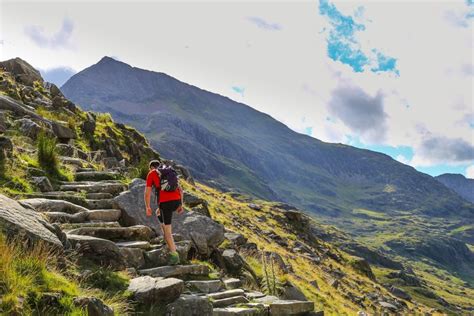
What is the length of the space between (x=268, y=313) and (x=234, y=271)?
387 centimetres

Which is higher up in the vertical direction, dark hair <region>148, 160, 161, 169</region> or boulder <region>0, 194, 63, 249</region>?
dark hair <region>148, 160, 161, 169</region>

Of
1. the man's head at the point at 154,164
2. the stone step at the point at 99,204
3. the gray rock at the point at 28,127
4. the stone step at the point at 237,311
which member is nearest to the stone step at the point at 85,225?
the stone step at the point at 99,204

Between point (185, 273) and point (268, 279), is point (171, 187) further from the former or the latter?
point (268, 279)

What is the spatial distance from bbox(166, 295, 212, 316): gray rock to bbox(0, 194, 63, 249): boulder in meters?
3.19

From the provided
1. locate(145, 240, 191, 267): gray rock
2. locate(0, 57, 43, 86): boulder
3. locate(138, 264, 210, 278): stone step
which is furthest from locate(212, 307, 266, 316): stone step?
locate(0, 57, 43, 86): boulder

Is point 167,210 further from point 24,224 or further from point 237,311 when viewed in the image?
point 24,224

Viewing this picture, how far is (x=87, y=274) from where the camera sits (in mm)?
10555

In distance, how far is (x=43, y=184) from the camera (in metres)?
16.1

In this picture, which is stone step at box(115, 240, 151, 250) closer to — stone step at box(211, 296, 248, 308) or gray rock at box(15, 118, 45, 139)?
stone step at box(211, 296, 248, 308)

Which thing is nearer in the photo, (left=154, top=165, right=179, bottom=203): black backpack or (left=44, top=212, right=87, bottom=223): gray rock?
(left=44, top=212, right=87, bottom=223): gray rock

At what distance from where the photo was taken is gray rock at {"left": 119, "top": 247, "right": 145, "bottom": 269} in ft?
41.8

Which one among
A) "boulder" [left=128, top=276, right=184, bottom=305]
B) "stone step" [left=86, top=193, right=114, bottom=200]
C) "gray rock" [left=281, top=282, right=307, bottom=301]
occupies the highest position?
"stone step" [left=86, top=193, right=114, bottom=200]

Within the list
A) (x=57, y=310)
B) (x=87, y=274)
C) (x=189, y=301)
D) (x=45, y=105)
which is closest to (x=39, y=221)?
(x=87, y=274)

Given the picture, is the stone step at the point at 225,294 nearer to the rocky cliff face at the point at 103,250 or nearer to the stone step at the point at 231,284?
the rocky cliff face at the point at 103,250
